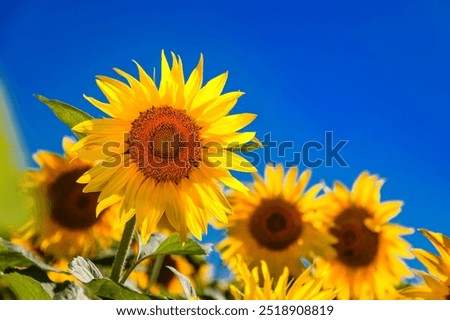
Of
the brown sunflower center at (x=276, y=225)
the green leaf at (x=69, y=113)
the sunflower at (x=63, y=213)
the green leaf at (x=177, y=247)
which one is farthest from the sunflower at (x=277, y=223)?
the green leaf at (x=69, y=113)

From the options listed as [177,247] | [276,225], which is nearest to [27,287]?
[177,247]

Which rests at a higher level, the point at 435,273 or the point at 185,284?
the point at 435,273

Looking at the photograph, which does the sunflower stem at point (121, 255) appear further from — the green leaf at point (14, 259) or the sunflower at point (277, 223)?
the sunflower at point (277, 223)

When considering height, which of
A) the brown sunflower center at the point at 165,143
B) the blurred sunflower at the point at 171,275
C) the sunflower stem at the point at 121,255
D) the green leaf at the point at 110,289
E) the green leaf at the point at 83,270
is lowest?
the green leaf at the point at 110,289

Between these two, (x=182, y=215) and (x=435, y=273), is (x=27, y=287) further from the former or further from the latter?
(x=435, y=273)

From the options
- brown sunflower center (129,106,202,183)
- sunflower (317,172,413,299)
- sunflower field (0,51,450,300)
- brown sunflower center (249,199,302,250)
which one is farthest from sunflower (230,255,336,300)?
brown sunflower center (249,199,302,250)

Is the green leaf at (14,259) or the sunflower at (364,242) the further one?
the sunflower at (364,242)

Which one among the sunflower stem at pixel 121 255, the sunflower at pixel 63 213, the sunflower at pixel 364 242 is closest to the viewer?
the sunflower stem at pixel 121 255
